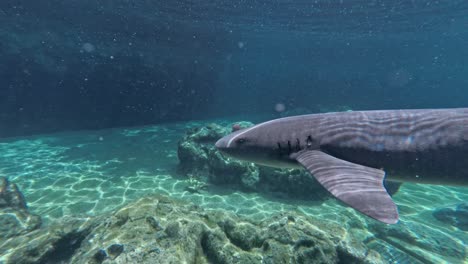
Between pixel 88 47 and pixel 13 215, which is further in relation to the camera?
pixel 88 47

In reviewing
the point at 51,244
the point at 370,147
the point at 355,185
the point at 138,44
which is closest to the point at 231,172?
the point at 51,244

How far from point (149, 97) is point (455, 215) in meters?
23.1

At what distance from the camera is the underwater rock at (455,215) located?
7799 mm

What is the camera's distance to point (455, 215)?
8.20 metres

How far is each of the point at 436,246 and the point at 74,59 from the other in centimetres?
2534

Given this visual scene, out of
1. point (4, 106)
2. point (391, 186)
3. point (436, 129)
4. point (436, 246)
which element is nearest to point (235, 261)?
point (436, 129)

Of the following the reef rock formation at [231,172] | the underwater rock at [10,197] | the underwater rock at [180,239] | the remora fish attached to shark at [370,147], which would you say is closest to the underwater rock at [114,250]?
the underwater rock at [180,239]

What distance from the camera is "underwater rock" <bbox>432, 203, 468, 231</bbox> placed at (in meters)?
7.80

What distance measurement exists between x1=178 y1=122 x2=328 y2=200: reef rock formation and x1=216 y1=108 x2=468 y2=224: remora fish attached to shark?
4.45 metres

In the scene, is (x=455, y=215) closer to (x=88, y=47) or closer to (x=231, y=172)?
(x=231, y=172)

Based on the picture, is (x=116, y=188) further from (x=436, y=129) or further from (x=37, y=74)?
(x=37, y=74)

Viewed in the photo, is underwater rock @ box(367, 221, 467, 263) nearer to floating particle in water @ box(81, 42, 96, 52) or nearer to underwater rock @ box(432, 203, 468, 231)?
underwater rock @ box(432, 203, 468, 231)

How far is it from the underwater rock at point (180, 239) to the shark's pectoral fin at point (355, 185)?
1.80 m

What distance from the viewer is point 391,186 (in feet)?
27.9
